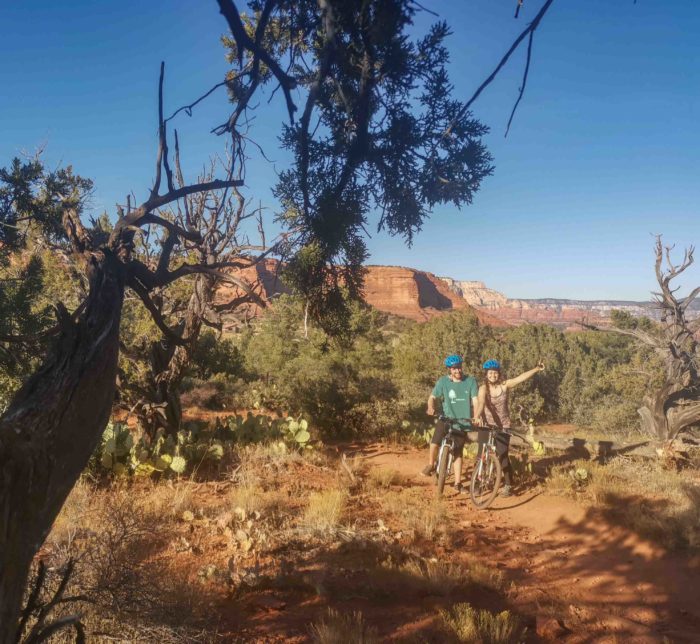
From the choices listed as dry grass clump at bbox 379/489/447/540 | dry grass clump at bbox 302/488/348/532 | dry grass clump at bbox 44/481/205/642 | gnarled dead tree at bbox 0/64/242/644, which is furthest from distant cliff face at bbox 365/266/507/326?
gnarled dead tree at bbox 0/64/242/644

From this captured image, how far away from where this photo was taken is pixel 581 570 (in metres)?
4.81

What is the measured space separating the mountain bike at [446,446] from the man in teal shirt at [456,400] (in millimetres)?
60

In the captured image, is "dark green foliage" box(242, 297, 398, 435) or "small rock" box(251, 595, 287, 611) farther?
"dark green foliage" box(242, 297, 398, 435)

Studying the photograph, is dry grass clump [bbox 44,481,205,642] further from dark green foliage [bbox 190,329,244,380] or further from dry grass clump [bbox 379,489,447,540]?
dark green foliage [bbox 190,329,244,380]

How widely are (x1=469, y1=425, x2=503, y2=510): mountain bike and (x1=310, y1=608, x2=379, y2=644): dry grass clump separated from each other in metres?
3.79

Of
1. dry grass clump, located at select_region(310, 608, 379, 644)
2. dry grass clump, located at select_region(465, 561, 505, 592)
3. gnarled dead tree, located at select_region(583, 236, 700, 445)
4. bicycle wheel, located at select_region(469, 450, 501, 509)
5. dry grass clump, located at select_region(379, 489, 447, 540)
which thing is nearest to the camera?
dry grass clump, located at select_region(310, 608, 379, 644)

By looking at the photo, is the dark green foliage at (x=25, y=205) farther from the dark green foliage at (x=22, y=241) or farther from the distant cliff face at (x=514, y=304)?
the distant cliff face at (x=514, y=304)

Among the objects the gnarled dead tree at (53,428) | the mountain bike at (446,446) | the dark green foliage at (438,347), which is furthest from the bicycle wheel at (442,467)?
the dark green foliage at (438,347)

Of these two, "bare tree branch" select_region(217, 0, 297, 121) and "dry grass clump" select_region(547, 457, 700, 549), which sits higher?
"bare tree branch" select_region(217, 0, 297, 121)

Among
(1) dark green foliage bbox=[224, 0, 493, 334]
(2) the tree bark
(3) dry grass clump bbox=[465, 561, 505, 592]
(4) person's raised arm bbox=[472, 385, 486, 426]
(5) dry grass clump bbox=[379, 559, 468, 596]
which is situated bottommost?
(3) dry grass clump bbox=[465, 561, 505, 592]

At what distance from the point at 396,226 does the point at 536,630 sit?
356cm

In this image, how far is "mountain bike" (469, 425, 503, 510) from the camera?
21.9ft

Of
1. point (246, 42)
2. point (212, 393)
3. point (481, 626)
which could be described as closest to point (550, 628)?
point (481, 626)

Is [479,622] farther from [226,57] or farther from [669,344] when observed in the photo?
[669,344]
